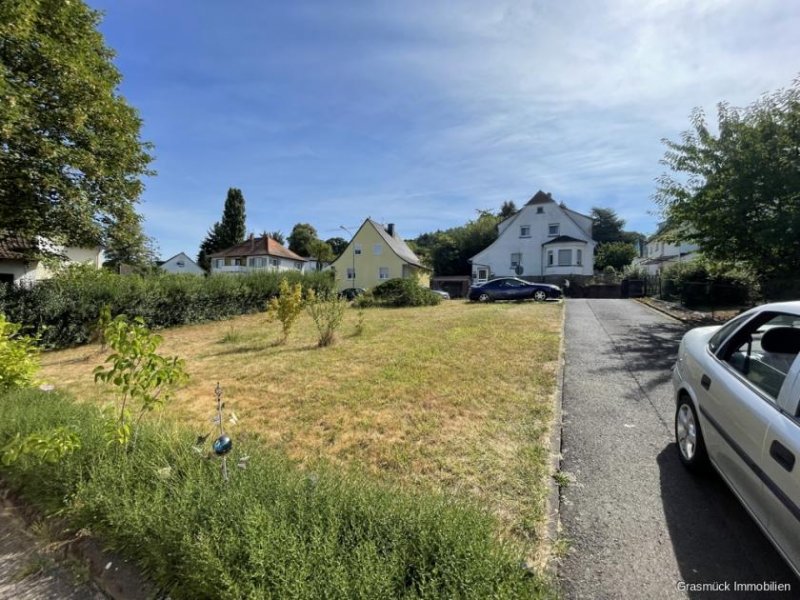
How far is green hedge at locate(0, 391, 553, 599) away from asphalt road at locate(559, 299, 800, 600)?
677 millimetres

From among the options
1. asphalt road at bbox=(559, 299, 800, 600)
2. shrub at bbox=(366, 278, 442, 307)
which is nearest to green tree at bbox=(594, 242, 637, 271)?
shrub at bbox=(366, 278, 442, 307)

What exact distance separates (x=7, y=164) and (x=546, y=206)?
3555cm

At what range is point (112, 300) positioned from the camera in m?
12.4

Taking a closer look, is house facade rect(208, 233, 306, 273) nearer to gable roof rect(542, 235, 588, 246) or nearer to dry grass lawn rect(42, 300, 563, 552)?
gable roof rect(542, 235, 588, 246)

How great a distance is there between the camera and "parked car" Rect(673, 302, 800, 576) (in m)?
1.95

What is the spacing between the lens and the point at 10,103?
7.63 m

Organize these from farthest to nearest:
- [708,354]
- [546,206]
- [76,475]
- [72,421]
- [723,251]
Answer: [546,206], [723,251], [72,421], [708,354], [76,475]

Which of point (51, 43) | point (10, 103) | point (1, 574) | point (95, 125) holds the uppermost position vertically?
point (51, 43)

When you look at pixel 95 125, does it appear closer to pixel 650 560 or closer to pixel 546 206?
pixel 650 560

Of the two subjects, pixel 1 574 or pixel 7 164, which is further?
pixel 7 164

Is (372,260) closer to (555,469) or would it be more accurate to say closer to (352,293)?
(352,293)

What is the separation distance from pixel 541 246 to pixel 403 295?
2059 centimetres

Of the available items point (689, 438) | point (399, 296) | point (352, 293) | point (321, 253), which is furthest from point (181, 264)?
point (689, 438)

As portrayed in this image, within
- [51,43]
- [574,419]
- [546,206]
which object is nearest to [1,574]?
[574,419]
